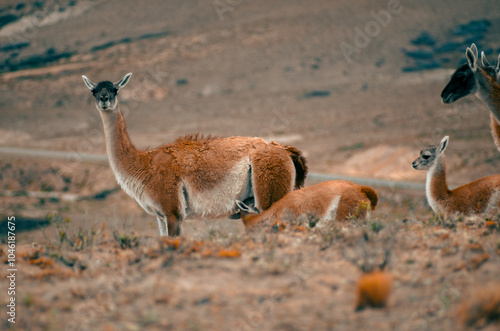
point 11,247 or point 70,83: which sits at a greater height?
point 70,83

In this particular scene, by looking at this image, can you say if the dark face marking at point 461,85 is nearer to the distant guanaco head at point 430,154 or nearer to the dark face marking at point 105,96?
the distant guanaco head at point 430,154

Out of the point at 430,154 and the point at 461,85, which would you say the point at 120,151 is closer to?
the point at 430,154

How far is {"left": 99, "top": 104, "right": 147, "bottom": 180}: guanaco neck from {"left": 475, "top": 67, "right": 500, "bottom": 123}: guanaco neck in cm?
579

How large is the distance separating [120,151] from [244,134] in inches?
1190

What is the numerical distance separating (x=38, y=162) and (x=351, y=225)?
2775 cm

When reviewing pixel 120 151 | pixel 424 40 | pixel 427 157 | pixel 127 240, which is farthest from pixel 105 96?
pixel 424 40

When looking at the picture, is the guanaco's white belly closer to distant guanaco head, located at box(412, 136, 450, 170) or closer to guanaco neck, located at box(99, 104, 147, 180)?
guanaco neck, located at box(99, 104, 147, 180)

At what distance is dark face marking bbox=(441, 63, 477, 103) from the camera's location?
908cm

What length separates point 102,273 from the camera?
5.60 meters

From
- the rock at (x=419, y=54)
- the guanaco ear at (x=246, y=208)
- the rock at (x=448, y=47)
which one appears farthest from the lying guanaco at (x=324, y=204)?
the rock at (x=448, y=47)

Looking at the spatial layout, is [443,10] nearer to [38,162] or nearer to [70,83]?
[70,83]

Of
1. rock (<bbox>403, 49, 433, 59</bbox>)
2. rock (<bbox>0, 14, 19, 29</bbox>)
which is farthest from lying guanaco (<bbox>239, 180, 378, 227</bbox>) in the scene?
rock (<bbox>0, 14, 19, 29</bbox>)

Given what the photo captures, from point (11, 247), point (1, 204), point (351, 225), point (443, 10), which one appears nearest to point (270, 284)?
point (351, 225)

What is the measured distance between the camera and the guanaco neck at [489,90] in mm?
8906
